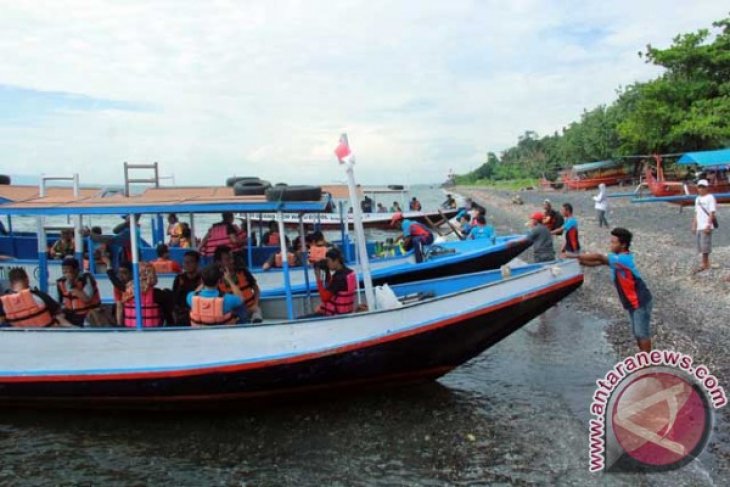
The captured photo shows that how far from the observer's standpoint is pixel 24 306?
23.1 ft

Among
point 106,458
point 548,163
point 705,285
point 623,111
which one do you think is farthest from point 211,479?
point 548,163

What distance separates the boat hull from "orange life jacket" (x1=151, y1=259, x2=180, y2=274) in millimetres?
3673

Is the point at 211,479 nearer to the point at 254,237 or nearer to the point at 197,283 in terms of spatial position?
the point at 197,283

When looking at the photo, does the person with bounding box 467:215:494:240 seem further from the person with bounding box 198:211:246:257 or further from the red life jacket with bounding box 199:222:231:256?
the red life jacket with bounding box 199:222:231:256

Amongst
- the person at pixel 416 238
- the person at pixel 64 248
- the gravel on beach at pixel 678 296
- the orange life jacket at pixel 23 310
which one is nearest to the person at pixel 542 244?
the gravel on beach at pixel 678 296

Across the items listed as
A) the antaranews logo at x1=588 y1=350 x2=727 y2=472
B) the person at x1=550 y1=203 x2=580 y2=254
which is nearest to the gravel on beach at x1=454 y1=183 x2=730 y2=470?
the antaranews logo at x1=588 y1=350 x2=727 y2=472

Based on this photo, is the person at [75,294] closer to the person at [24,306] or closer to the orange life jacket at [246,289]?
the person at [24,306]

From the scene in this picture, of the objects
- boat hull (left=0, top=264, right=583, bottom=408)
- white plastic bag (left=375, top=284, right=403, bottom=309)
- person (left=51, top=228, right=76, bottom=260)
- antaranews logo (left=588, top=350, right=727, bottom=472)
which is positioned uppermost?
person (left=51, top=228, right=76, bottom=260)

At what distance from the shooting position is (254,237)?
45.0ft

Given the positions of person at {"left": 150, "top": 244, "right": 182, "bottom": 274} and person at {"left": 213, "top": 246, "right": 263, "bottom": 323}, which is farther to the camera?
person at {"left": 150, "top": 244, "right": 182, "bottom": 274}

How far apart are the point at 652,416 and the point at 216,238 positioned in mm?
7779

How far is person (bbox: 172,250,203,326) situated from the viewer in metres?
7.56

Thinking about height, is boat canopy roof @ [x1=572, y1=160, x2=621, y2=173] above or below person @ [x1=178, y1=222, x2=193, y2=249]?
above

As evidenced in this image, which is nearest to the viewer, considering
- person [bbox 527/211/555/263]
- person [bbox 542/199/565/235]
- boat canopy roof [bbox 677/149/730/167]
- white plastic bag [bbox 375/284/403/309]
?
white plastic bag [bbox 375/284/403/309]
